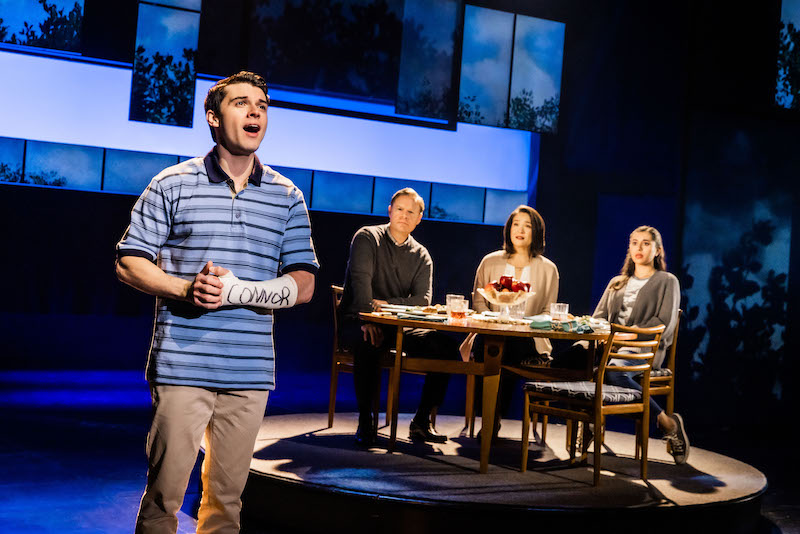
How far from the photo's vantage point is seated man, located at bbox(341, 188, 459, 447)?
4078mm

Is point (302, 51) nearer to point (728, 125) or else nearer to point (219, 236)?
point (728, 125)

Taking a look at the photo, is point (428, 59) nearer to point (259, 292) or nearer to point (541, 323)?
point (541, 323)

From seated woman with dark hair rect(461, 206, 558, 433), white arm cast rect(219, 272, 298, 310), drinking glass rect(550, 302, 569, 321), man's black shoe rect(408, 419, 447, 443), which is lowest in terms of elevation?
man's black shoe rect(408, 419, 447, 443)

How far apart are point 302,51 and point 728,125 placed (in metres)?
3.99

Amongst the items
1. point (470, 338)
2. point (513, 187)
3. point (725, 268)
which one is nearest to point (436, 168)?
point (513, 187)

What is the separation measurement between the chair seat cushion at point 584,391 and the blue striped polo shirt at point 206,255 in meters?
1.98

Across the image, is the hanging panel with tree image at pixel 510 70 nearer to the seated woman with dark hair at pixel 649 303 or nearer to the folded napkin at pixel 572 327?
the seated woman with dark hair at pixel 649 303

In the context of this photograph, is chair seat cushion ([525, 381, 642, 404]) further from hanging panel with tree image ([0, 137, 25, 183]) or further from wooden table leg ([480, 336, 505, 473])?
hanging panel with tree image ([0, 137, 25, 183])

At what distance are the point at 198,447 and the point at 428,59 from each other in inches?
268

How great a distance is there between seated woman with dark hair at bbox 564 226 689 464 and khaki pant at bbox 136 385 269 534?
243cm

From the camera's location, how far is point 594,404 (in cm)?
350

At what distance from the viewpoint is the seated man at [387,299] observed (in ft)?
13.4

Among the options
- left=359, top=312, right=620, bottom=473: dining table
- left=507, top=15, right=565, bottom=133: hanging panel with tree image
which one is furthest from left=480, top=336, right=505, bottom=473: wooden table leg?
left=507, top=15, right=565, bottom=133: hanging panel with tree image

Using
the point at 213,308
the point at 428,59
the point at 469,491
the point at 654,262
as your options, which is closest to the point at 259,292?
the point at 213,308
